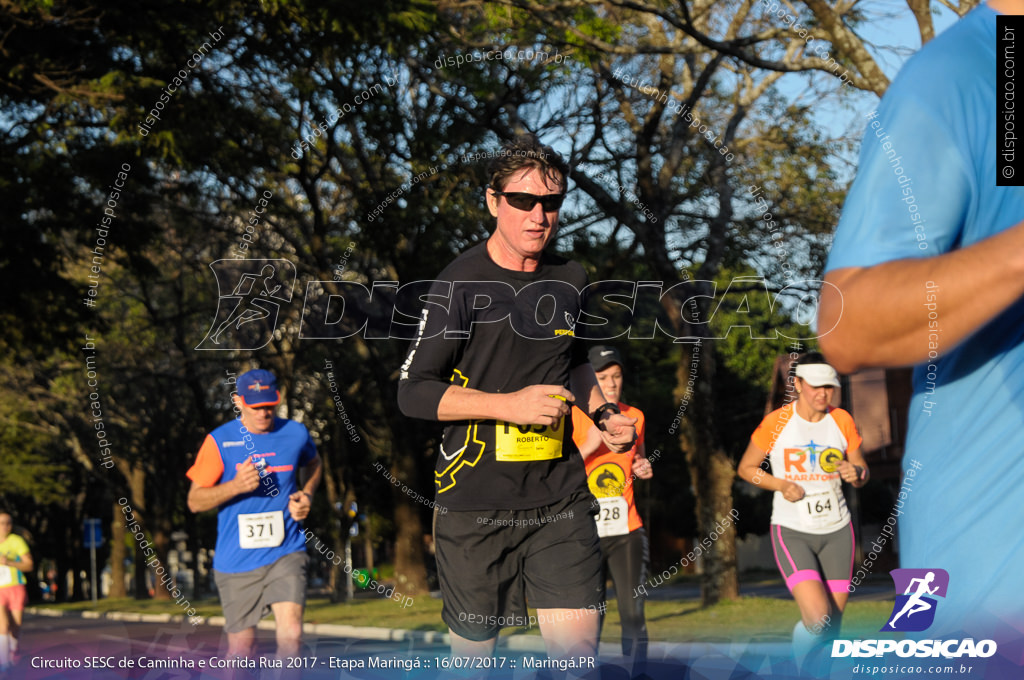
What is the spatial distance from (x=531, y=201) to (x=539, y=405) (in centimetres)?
95

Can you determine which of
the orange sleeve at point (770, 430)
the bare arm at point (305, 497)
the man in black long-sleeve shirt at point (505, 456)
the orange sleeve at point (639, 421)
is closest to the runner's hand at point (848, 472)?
the orange sleeve at point (770, 430)

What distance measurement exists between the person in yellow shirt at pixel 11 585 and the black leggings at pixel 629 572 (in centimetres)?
684

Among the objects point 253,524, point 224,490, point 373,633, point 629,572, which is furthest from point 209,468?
point 373,633

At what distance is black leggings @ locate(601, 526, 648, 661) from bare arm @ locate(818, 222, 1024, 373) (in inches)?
270

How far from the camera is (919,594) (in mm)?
1480

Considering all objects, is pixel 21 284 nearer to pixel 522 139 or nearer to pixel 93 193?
pixel 93 193

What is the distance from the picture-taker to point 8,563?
12141 millimetres

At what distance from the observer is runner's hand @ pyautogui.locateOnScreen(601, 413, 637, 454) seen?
3982mm

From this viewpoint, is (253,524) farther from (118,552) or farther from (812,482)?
(118,552)

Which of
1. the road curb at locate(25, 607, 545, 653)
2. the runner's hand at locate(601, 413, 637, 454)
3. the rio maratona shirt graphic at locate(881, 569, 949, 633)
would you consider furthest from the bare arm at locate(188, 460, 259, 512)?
the rio maratona shirt graphic at locate(881, 569, 949, 633)

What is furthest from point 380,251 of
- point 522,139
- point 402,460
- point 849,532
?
point 522,139

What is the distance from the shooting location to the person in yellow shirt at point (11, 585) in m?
12.0

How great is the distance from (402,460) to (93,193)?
288 inches

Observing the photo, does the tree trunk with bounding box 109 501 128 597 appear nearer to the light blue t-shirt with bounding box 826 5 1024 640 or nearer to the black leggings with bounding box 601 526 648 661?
the black leggings with bounding box 601 526 648 661
